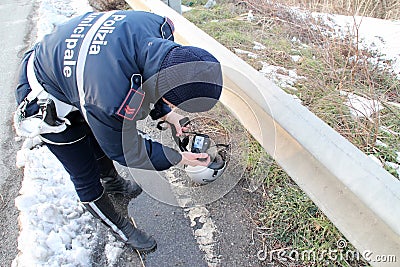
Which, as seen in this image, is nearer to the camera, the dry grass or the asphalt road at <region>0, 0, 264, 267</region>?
the asphalt road at <region>0, 0, 264, 267</region>

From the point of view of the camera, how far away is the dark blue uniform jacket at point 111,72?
153 centimetres

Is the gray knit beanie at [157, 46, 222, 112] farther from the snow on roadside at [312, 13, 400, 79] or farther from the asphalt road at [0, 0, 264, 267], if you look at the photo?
the snow on roadside at [312, 13, 400, 79]

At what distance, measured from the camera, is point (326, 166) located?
151 cm

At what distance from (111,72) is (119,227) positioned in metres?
1.15

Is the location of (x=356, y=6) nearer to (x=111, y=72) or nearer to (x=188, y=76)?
(x=188, y=76)

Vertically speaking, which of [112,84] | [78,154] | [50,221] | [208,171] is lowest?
[50,221]

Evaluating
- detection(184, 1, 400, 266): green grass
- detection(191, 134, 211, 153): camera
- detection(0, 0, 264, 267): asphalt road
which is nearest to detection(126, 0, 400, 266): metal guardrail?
detection(191, 134, 211, 153): camera

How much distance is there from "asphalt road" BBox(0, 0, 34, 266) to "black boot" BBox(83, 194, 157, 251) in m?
0.63

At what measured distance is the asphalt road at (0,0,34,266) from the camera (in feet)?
7.58

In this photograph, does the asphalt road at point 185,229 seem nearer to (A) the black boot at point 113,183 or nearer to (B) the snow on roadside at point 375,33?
(A) the black boot at point 113,183

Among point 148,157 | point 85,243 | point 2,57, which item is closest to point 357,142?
point 148,157

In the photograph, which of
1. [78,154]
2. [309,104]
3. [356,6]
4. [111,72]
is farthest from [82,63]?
[356,6]

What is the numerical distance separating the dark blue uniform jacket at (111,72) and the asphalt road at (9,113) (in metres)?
1.20

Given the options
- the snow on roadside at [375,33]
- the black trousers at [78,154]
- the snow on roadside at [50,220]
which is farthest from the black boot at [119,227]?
the snow on roadside at [375,33]
